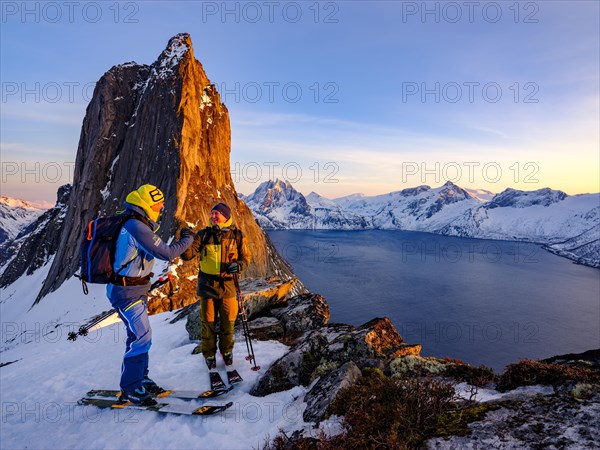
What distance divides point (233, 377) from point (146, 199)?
14.3 feet

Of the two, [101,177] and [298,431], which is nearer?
[298,431]

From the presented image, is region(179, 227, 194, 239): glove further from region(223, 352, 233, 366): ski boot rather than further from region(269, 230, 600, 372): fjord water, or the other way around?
region(269, 230, 600, 372): fjord water

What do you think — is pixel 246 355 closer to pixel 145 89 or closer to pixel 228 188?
pixel 228 188

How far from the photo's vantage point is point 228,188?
74375 millimetres

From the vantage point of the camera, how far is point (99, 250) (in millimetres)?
5891

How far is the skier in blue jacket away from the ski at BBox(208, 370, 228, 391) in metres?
1.24

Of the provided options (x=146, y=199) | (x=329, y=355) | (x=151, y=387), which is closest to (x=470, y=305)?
(x=329, y=355)

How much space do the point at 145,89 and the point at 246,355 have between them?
7757 cm

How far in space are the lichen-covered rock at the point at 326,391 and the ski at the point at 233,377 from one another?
79.7 inches

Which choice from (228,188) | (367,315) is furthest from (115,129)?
(367,315)

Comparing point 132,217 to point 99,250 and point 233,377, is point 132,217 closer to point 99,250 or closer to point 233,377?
point 99,250

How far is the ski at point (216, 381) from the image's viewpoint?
22.8ft

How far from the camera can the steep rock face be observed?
57.7 m

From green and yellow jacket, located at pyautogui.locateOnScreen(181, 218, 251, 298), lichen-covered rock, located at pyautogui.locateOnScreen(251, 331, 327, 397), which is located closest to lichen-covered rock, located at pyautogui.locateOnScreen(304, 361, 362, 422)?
lichen-covered rock, located at pyautogui.locateOnScreen(251, 331, 327, 397)
